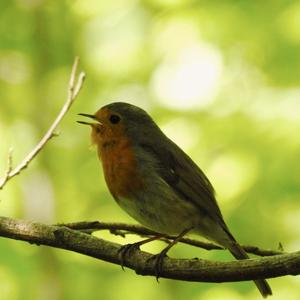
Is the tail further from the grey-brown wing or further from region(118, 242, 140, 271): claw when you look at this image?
region(118, 242, 140, 271): claw

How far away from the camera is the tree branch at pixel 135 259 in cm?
288

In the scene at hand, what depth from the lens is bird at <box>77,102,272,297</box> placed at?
4.33m

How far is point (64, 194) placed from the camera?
23.0 feet

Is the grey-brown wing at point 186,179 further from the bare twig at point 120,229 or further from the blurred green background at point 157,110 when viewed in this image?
the blurred green background at point 157,110

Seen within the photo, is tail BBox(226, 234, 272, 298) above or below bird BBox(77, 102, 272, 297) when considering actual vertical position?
below

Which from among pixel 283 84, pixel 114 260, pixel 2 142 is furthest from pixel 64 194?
pixel 114 260

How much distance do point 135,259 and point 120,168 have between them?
1.10 metres

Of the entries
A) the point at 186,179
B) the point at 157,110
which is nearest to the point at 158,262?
the point at 186,179

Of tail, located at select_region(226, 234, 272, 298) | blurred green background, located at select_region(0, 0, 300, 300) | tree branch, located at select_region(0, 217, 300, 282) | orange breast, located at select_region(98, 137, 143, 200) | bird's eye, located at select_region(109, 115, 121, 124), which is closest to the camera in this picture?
tree branch, located at select_region(0, 217, 300, 282)

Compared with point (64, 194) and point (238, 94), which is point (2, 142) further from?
point (238, 94)

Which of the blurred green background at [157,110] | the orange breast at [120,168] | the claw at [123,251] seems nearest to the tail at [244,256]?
the orange breast at [120,168]

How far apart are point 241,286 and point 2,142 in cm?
287

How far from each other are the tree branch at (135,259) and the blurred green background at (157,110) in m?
2.48

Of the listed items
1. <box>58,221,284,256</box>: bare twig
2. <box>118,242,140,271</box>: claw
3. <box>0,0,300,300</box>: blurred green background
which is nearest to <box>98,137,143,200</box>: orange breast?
<box>58,221,284,256</box>: bare twig
